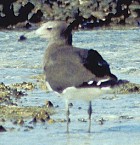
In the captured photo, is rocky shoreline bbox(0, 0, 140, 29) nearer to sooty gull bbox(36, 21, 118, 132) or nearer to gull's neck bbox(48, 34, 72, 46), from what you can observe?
gull's neck bbox(48, 34, 72, 46)

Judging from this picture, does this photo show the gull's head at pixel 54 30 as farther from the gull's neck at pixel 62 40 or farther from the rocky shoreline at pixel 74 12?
the rocky shoreline at pixel 74 12

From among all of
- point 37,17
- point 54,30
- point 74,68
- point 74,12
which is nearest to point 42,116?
point 74,68

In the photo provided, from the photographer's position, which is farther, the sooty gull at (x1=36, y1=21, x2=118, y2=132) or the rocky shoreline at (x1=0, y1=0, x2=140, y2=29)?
the rocky shoreline at (x1=0, y1=0, x2=140, y2=29)

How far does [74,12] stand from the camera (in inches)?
1017

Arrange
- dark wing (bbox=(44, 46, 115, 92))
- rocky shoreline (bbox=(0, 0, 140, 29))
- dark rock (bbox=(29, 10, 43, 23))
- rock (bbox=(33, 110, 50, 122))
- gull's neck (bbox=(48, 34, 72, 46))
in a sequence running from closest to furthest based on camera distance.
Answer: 1. dark wing (bbox=(44, 46, 115, 92))
2. rock (bbox=(33, 110, 50, 122))
3. gull's neck (bbox=(48, 34, 72, 46))
4. rocky shoreline (bbox=(0, 0, 140, 29))
5. dark rock (bbox=(29, 10, 43, 23))

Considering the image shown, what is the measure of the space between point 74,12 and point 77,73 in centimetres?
1603

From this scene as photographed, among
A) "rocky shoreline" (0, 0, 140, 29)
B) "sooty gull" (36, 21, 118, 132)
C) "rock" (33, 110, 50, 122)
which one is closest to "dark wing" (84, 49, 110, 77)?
"sooty gull" (36, 21, 118, 132)

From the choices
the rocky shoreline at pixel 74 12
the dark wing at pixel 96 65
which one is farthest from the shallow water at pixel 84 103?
the rocky shoreline at pixel 74 12

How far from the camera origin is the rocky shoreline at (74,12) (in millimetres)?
25438

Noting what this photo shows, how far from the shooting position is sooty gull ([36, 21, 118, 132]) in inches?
381

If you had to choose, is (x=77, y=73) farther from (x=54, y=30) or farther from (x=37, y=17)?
(x=37, y=17)

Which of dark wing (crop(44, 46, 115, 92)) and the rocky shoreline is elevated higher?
dark wing (crop(44, 46, 115, 92))

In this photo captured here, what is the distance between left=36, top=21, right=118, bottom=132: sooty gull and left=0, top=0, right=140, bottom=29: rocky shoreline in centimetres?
1461

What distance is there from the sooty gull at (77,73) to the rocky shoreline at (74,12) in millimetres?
14607
